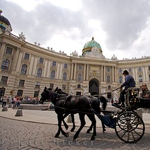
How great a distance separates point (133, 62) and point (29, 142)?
4767 cm

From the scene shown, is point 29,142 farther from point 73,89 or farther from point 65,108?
point 73,89

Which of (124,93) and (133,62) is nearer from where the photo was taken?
(124,93)

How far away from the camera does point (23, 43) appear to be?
33031 mm

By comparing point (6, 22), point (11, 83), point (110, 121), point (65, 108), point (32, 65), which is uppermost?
point (6, 22)

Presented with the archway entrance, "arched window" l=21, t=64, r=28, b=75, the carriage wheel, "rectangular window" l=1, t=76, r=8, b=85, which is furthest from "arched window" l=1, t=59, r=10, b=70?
the carriage wheel

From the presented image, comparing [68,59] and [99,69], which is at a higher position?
[68,59]

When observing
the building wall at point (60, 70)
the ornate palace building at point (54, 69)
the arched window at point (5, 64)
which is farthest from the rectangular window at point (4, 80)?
the arched window at point (5, 64)

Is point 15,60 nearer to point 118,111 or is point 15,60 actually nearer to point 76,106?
point 76,106

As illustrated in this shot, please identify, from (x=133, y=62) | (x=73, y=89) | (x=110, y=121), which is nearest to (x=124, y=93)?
(x=110, y=121)

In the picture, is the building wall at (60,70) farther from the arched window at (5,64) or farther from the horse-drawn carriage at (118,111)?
the horse-drawn carriage at (118,111)

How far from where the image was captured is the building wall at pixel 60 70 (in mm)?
30297

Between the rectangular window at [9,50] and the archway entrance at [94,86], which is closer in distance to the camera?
the rectangular window at [9,50]

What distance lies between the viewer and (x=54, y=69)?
129 feet

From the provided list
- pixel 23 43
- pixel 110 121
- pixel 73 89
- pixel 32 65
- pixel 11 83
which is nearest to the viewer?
pixel 110 121
